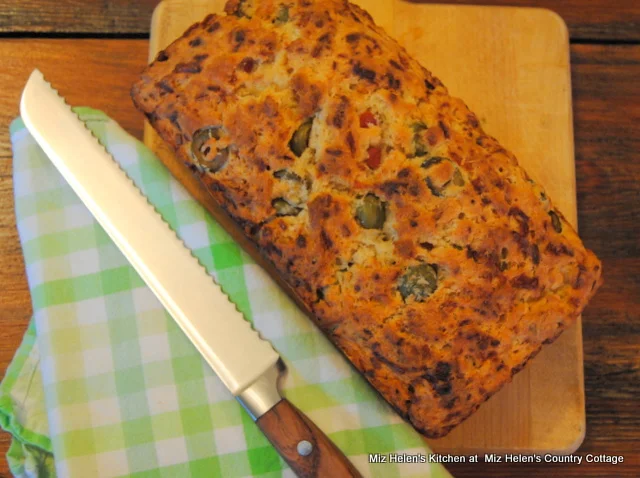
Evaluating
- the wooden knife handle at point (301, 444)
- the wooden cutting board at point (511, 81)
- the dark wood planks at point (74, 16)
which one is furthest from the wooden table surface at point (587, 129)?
the wooden knife handle at point (301, 444)

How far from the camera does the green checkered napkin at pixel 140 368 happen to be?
1259 millimetres

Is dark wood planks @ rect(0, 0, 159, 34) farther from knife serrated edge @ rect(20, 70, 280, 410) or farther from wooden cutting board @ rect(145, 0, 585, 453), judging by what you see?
knife serrated edge @ rect(20, 70, 280, 410)

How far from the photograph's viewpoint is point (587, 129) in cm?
164

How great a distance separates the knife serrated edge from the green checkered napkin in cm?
4

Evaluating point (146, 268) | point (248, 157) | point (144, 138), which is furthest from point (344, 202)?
point (144, 138)

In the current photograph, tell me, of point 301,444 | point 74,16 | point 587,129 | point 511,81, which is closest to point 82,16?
point 74,16

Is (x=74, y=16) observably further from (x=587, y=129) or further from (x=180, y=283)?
(x=587, y=129)

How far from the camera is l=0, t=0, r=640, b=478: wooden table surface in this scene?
155cm

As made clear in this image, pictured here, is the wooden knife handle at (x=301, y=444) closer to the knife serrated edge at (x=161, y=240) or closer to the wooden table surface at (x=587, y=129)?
the knife serrated edge at (x=161, y=240)

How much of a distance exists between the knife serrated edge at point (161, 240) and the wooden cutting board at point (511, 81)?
175 millimetres

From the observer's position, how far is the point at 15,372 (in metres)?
1.40

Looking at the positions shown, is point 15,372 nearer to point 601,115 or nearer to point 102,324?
point 102,324

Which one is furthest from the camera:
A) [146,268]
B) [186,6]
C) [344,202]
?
[186,6]

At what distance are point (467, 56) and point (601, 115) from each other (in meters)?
0.43
